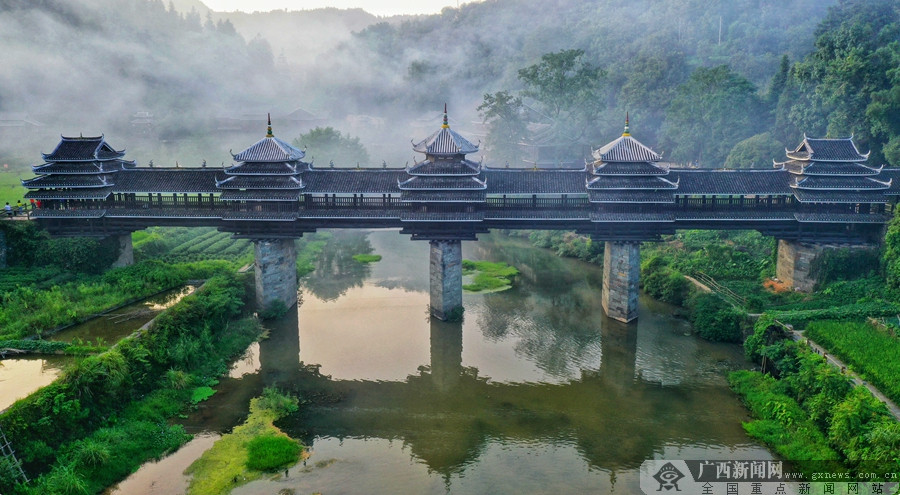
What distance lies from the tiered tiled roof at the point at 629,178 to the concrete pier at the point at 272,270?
627 inches

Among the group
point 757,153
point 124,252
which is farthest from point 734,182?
point 124,252

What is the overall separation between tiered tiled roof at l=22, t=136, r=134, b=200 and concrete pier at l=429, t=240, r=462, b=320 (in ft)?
58.1

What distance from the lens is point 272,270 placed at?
119ft

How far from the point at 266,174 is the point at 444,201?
8.94 metres

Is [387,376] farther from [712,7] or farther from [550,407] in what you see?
[712,7]

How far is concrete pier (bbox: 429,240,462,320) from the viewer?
35.0 m

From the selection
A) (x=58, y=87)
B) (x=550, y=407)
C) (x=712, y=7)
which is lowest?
(x=550, y=407)

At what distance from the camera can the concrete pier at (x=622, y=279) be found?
3472 cm

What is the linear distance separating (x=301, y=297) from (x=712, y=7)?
87554mm

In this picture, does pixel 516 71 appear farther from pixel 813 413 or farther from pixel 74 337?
pixel 813 413

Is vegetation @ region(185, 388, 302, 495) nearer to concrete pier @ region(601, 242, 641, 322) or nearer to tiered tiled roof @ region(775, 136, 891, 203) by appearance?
concrete pier @ region(601, 242, 641, 322)

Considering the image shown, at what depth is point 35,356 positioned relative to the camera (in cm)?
2717

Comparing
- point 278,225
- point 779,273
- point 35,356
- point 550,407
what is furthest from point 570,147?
point 35,356

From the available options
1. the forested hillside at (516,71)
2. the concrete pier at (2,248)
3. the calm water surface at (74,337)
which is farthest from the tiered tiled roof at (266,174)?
the forested hillside at (516,71)
